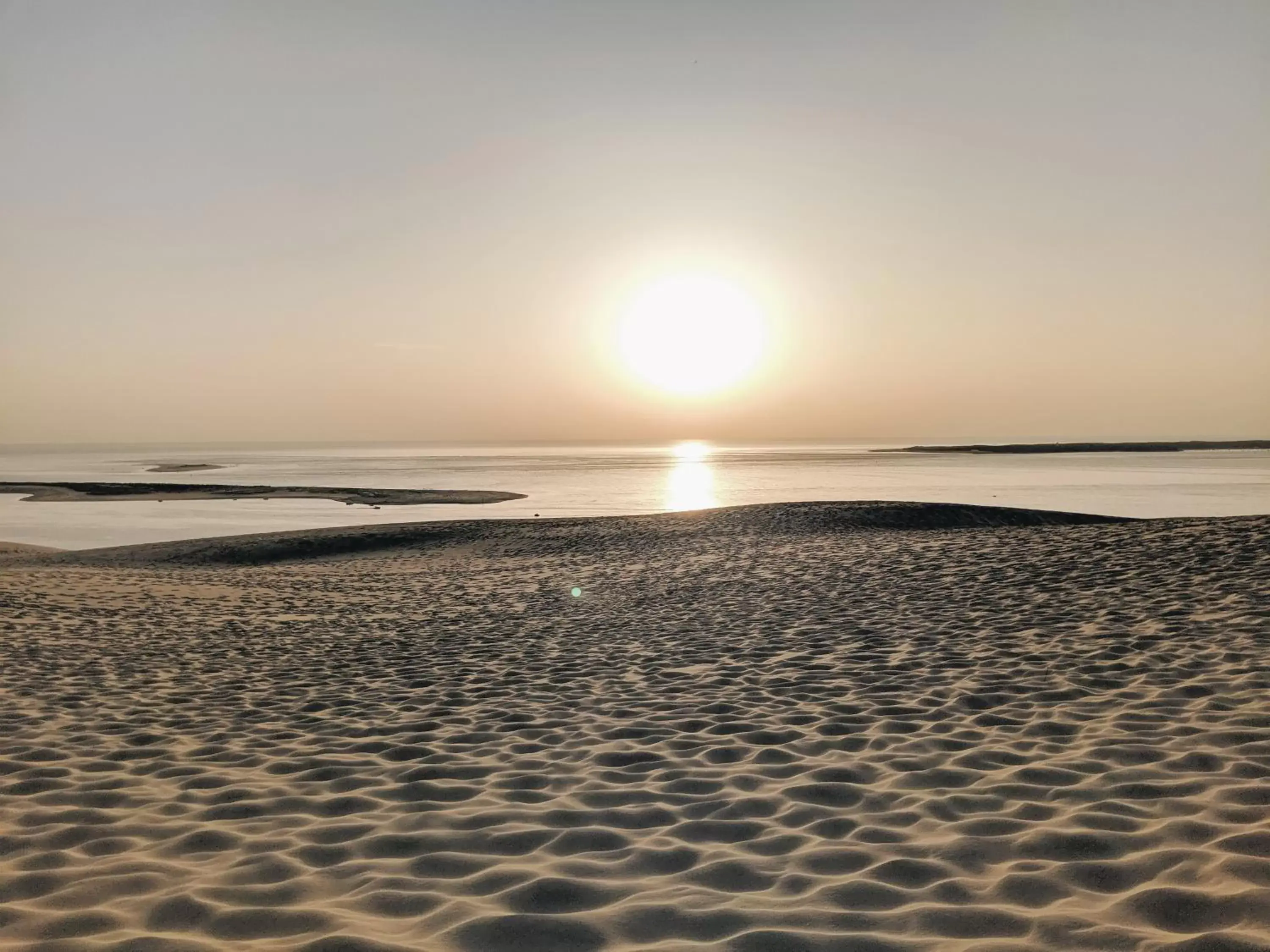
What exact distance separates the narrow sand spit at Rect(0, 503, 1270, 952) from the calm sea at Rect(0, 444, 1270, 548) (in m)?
27.8

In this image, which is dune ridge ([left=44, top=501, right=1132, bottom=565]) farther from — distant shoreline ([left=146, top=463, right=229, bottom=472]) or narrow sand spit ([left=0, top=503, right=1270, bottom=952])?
distant shoreline ([left=146, top=463, right=229, bottom=472])

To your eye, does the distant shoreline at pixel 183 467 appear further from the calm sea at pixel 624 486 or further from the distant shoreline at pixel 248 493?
the distant shoreline at pixel 248 493

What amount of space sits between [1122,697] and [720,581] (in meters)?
9.81

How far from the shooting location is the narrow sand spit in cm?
390

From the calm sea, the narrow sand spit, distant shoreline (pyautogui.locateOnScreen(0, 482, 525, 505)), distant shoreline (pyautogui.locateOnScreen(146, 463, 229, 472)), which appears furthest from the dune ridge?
distant shoreline (pyautogui.locateOnScreen(146, 463, 229, 472))

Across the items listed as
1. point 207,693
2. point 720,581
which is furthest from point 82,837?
point 720,581

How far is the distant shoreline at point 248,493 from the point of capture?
52.8 metres

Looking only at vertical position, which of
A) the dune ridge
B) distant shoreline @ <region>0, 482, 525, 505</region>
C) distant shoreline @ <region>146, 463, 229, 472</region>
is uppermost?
distant shoreline @ <region>146, 463, 229, 472</region>

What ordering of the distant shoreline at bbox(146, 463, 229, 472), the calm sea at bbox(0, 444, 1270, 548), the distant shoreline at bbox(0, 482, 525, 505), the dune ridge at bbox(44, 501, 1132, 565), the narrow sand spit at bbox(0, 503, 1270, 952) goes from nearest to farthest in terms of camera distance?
the narrow sand spit at bbox(0, 503, 1270, 952), the dune ridge at bbox(44, 501, 1132, 565), the calm sea at bbox(0, 444, 1270, 548), the distant shoreline at bbox(0, 482, 525, 505), the distant shoreline at bbox(146, 463, 229, 472)

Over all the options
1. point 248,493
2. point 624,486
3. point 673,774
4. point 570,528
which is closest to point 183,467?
point 248,493

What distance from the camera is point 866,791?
17.8 ft

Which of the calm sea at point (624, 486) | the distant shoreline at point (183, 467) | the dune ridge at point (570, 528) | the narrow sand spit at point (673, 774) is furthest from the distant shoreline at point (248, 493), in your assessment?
the narrow sand spit at point (673, 774)

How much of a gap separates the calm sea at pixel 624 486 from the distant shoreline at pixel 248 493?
7.20 ft

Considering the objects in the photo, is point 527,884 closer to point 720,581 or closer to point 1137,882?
point 1137,882
